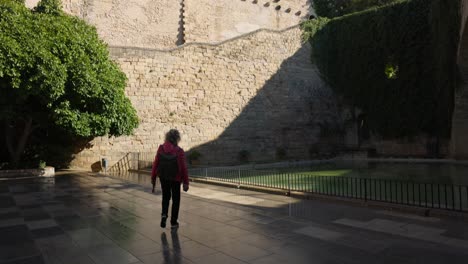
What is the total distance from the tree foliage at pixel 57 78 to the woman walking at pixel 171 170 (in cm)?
853

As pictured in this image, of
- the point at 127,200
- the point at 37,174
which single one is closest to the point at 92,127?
the point at 37,174

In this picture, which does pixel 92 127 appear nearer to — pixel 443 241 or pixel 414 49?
pixel 443 241

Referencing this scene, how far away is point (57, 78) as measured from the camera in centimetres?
1197

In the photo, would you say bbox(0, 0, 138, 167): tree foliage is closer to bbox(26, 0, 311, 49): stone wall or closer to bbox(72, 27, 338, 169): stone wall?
bbox(72, 27, 338, 169): stone wall

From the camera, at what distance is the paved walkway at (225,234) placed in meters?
4.16

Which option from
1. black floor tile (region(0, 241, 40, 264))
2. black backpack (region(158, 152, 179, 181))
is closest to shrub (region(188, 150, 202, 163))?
black backpack (region(158, 152, 179, 181))

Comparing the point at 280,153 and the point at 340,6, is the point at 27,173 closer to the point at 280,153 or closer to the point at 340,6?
the point at 280,153

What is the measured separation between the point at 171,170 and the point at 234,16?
27765 millimetres

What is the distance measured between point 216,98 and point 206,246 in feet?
55.4

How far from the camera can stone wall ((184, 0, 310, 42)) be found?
92.5ft

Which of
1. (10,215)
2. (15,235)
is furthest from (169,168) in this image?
(10,215)

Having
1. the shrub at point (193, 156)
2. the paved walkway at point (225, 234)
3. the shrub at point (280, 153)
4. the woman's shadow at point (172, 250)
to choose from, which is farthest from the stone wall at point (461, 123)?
the woman's shadow at point (172, 250)

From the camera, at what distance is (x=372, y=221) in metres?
5.77

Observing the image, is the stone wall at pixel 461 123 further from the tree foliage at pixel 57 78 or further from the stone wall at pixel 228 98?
the tree foliage at pixel 57 78
